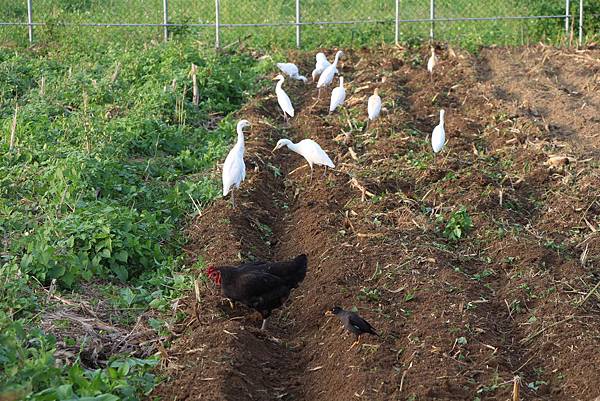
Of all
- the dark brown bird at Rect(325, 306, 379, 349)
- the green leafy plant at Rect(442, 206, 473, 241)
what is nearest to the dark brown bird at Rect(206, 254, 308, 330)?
the dark brown bird at Rect(325, 306, 379, 349)

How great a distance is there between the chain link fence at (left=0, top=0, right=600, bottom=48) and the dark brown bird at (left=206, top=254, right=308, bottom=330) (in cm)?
1406

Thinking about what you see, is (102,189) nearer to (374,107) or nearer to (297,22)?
(374,107)

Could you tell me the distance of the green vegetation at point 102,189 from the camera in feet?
20.9

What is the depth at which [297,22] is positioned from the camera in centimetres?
2172

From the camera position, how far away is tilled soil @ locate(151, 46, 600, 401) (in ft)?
22.3

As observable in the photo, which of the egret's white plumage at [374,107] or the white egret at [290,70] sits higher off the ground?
→ the egret's white plumage at [374,107]

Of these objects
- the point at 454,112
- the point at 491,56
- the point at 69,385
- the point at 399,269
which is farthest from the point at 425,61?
the point at 69,385

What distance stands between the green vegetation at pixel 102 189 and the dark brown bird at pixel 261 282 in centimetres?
60

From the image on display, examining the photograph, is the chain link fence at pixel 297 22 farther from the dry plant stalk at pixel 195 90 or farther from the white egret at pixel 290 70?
the dry plant stalk at pixel 195 90

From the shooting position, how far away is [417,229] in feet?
31.3

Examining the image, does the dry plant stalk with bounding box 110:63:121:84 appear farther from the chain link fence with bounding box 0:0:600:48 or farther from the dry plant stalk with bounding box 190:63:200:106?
the chain link fence with bounding box 0:0:600:48

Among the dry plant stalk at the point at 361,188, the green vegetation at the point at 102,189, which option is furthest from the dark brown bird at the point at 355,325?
the dry plant stalk at the point at 361,188

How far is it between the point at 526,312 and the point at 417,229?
1891 mm

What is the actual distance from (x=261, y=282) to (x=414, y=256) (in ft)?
5.82
